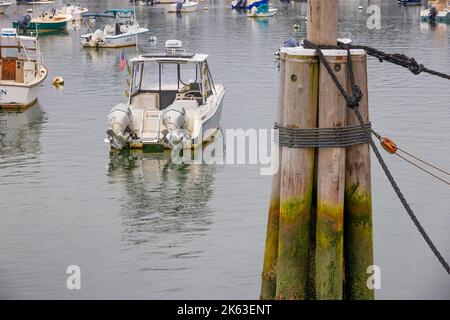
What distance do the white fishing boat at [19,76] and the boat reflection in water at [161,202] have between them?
11.2 metres

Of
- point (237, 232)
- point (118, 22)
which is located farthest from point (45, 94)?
point (118, 22)

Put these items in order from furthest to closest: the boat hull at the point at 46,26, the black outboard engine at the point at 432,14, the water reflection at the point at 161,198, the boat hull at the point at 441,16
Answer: the boat hull at the point at 441,16
the black outboard engine at the point at 432,14
the boat hull at the point at 46,26
the water reflection at the point at 161,198

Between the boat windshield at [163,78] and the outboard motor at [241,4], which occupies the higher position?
the boat windshield at [163,78]

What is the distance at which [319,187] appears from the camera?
443 inches

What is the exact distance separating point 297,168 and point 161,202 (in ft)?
47.7

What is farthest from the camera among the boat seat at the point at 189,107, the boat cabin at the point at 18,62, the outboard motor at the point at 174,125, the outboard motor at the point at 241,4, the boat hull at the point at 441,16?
the outboard motor at the point at 241,4

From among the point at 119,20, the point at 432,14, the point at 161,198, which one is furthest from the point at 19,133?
the point at 432,14

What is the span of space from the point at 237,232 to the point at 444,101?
21963 mm

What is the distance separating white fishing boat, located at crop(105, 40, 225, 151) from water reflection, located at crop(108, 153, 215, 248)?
686mm

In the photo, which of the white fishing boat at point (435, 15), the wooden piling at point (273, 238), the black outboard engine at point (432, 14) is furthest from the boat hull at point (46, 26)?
the wooden piling at point (273, 238)

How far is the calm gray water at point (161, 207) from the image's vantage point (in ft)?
61.8

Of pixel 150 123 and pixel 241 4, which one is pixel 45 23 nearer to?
pixel 241 4

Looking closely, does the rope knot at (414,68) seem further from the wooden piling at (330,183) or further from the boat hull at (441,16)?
the boat hull at (441,16)
